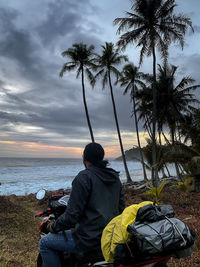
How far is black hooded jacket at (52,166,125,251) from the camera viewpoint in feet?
7.57

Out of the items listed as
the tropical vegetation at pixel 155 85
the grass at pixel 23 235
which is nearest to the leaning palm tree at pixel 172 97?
the tropical vegetation at pixel 155 85

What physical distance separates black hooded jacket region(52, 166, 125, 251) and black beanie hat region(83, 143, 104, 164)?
0.12 m

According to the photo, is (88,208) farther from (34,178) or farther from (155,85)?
(34,178)

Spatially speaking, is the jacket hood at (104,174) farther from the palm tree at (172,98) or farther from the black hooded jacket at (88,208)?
the palm tree at (172,98)

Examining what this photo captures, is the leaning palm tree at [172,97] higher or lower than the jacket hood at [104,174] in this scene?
higher

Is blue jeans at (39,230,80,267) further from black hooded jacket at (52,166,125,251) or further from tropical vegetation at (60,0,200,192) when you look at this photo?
tropical vegetation at (60,0,200,192)

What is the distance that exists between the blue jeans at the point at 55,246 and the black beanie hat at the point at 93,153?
0.88m

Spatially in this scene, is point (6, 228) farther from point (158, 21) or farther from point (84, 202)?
point (158, 21)

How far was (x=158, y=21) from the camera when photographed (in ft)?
63.6

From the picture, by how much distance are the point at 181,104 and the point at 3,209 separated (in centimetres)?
2573

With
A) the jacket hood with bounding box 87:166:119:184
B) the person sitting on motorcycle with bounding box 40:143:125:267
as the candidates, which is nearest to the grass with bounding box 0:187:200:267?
the person sitting on motorcycle with bounding box 40:143:125:267

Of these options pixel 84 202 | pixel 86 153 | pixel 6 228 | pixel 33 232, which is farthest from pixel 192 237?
pixel 6 228

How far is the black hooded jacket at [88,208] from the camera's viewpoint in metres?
2.31

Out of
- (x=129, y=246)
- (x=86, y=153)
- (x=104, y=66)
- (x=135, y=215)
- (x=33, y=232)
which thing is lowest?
(x=33, y=232)
